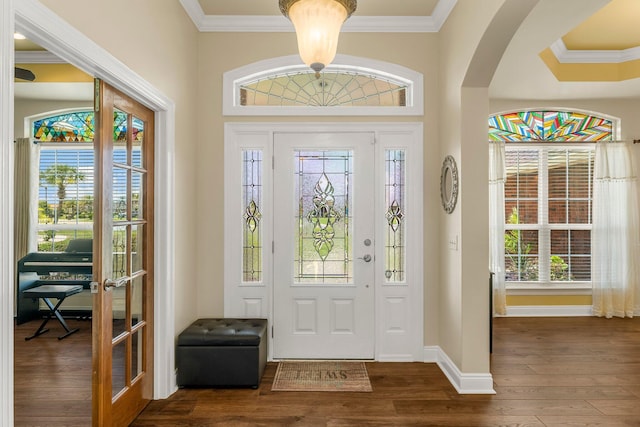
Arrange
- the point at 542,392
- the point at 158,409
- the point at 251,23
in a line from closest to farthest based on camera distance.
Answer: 1. the point at 158,409
2. the point at 542,392
3. the point at 251,23


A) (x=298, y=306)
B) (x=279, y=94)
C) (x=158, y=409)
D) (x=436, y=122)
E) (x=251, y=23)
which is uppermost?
(x=251, y=23)

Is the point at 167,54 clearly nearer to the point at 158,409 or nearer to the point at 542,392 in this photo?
the point at 158,409

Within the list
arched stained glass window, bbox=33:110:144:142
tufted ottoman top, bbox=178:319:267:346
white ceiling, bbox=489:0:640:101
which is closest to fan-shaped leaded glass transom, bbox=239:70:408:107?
white ceiling, bbox=489:0:640:101

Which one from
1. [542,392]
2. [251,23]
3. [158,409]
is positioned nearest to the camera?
[158,409]

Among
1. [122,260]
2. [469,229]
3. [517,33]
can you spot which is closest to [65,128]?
[122,260]

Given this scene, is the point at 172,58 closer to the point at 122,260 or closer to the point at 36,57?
the point at 122,260

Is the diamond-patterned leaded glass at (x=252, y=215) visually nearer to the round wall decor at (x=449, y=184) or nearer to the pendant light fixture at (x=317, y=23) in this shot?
the round wall decor at (x=449, y=184)

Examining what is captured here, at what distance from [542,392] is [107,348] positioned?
10.0ft

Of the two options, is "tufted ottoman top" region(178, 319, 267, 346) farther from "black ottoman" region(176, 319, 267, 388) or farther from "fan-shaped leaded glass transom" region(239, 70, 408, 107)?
"fan-shaped leaded glass transom" region(239, 70, 408, 107)

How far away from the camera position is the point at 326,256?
381cm

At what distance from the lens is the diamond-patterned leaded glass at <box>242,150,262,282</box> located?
3809mm

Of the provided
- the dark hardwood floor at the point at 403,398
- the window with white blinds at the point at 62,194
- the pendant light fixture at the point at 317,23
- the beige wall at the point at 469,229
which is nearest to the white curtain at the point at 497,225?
the dark hardwood floor at the point at 403,398

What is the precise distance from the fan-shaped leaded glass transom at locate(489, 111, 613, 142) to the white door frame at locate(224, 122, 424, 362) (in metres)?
2.28

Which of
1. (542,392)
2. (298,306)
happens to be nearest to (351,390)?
(298,306)
